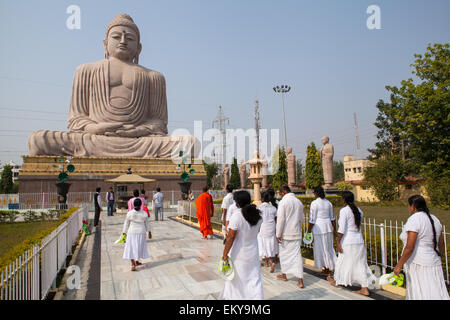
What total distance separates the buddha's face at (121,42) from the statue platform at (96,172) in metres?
7.71

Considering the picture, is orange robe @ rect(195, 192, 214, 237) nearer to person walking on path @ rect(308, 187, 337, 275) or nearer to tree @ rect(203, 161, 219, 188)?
person walking on path @ rect(308, 187, 337, 275)

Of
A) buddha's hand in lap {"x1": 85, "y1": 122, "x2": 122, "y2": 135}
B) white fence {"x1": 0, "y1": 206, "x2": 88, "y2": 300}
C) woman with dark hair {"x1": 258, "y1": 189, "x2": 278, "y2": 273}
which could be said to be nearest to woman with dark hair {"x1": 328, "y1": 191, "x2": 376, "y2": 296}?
woman with dark hair {"x1": 258, "y1": 189, "x2": 278, "y2": 273}

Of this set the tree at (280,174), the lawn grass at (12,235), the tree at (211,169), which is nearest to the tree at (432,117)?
the tree at (280,174)

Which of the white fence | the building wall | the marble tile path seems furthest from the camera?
the building wall

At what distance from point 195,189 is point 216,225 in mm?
9586

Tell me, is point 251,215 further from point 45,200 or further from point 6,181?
point 6,181

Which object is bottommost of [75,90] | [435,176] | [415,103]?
[435,176]

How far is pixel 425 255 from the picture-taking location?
2811 mm

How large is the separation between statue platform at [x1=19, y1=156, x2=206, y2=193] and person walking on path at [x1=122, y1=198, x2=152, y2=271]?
46.4 feet

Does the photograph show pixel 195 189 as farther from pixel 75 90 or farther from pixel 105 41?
pixel 105 41

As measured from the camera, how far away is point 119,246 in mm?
6820

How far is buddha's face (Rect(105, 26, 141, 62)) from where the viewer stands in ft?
68.3

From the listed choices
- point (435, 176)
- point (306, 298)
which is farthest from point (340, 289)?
point (435, 176)
